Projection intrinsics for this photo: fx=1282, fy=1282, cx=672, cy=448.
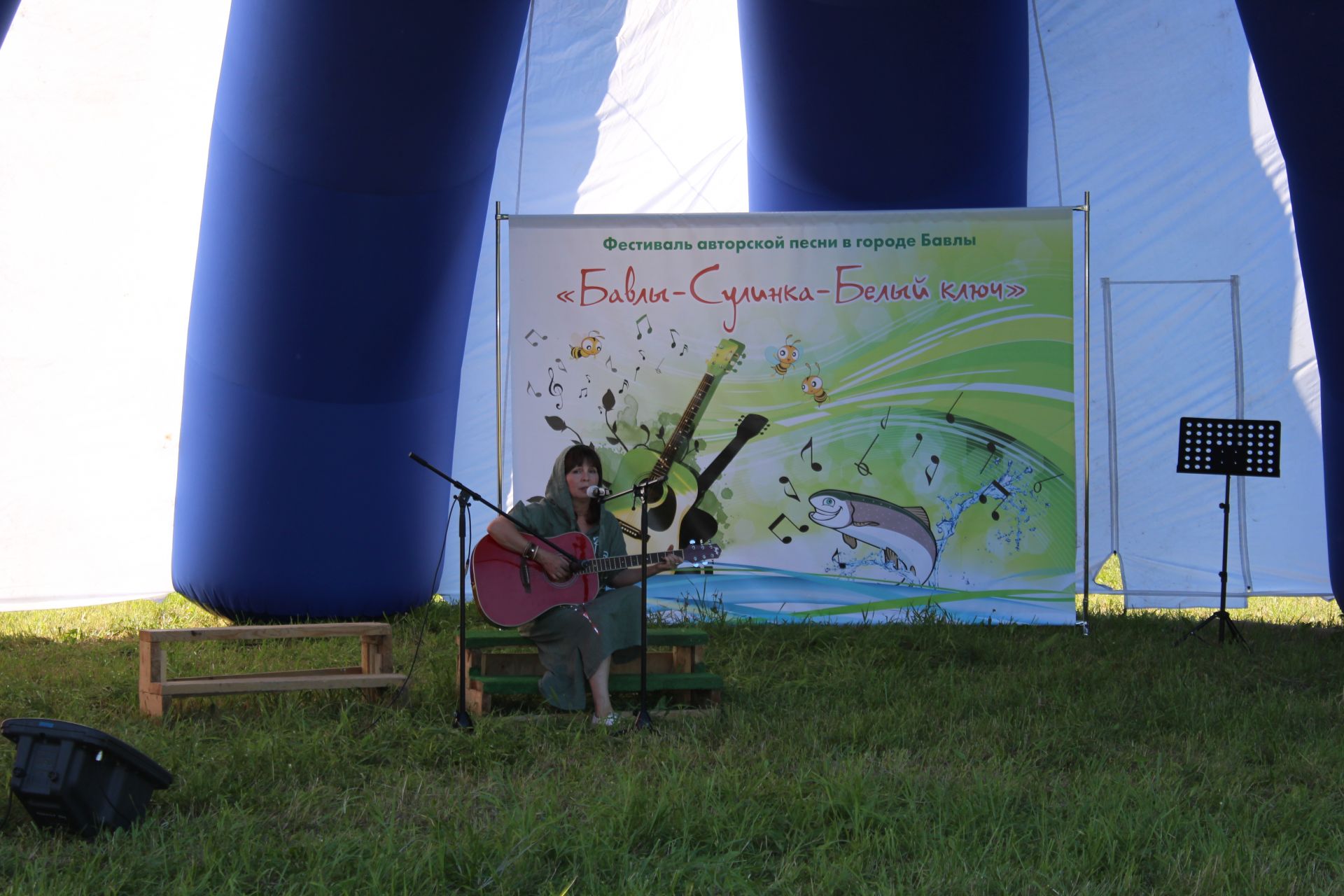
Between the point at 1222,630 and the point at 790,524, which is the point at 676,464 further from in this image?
the point at 1222,630

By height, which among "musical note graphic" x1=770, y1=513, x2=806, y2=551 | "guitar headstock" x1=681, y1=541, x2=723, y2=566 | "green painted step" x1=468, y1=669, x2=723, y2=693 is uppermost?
"musical note graphic" x1=770, y1=513, x2=806, y2=551

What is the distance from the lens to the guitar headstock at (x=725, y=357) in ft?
22.6

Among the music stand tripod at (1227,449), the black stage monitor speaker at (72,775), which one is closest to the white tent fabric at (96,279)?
the black stage monitor speaker at (72,775)

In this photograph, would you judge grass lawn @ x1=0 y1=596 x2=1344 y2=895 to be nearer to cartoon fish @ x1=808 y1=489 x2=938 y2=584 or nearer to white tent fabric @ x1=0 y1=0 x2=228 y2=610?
cartoon fish @ x1=808 y1=489 x2=938 y2=584

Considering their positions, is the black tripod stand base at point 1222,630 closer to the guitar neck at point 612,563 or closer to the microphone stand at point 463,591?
the guitar neck at point 612,563

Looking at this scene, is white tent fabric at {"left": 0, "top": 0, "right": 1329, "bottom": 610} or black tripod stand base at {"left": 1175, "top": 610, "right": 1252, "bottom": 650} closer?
black tripod stand base at {"left": 1175, "top": 610, "right": 1252, "bottom": 650}

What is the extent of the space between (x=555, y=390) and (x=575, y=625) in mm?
2154

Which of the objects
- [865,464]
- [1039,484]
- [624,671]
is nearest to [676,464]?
[865,464]

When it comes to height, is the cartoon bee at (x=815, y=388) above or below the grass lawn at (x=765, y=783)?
above

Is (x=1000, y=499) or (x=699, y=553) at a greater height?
(x=1000, y=499)

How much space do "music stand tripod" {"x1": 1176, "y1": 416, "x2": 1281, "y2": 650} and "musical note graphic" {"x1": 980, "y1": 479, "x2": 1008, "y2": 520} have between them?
0.97 metres

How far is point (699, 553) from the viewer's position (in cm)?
514

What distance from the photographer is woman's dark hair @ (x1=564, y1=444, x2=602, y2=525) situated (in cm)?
519

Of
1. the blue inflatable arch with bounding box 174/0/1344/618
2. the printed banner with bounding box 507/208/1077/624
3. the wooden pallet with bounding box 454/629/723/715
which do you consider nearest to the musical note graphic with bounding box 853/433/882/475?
the printed banner with bounding box 507/208/1077/624
